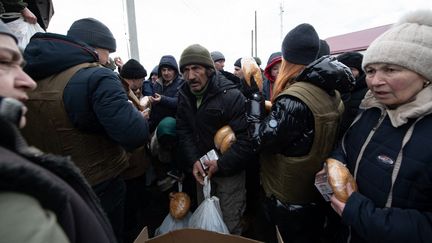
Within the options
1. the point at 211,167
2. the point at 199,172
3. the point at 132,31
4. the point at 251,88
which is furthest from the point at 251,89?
the point at 132,31

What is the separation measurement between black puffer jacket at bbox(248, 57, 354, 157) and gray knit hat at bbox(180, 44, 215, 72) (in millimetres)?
891

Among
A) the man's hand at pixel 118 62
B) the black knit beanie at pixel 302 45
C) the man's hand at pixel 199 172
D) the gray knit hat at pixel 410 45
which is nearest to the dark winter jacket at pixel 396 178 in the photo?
the gray knit hat at pixel 410 45

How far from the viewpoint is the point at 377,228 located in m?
1.13

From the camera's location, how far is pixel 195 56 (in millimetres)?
2295

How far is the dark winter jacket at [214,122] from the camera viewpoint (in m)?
2.10

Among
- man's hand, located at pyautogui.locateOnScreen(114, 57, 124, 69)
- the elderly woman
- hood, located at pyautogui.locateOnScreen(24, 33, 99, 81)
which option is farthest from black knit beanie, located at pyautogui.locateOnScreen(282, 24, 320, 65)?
man's hand, located at pyautogui.locateOnScreen(114, 57, 124, 69)

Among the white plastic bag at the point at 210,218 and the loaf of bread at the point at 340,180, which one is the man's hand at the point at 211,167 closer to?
the white plastic bag at the point at 210,218

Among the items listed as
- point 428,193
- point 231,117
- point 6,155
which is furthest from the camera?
point 231,117

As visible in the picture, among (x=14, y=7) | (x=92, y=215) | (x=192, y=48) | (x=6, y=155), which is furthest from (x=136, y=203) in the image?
(x=6, y=155)

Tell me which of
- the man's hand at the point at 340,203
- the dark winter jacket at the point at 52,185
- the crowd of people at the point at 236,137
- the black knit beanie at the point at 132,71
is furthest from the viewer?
the black knit beanie at the point at 132,71

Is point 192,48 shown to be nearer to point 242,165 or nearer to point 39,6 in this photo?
point 242,165

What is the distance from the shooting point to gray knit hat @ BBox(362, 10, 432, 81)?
3.77 ft

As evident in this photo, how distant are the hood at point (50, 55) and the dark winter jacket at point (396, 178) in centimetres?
171

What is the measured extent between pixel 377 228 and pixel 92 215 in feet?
3.78
